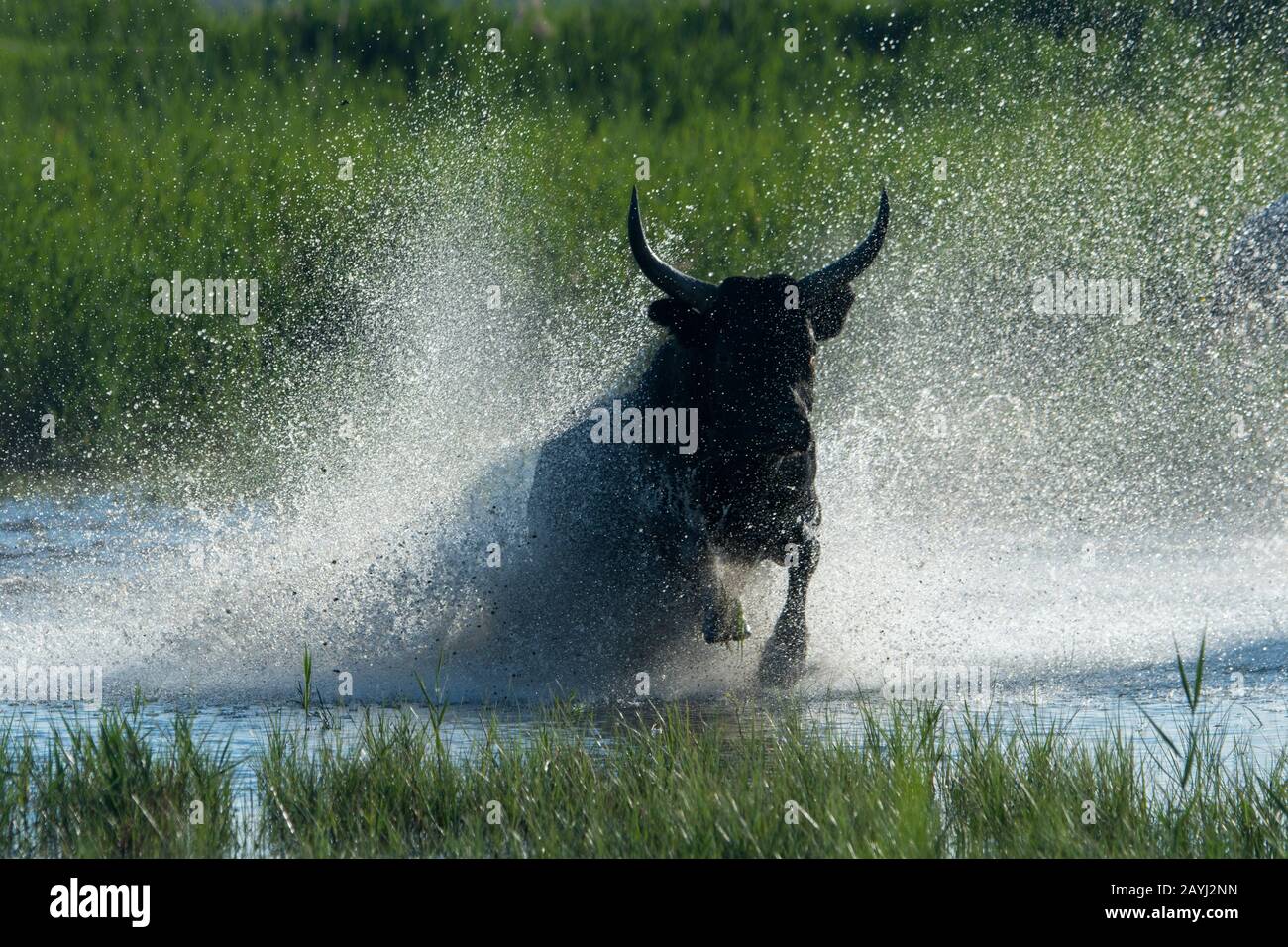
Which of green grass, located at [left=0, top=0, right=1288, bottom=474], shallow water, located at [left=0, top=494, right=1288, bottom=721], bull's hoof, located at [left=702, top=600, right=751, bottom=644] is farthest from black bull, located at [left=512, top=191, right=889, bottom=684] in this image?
green grass, located at [left=0, top=0, right=1288, bottom=474]

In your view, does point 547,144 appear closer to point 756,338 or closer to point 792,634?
point 756,338

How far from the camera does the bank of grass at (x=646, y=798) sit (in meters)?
5.55

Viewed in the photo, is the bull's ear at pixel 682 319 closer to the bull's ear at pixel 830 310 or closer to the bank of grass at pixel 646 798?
the bull's ear at pixel 830 310

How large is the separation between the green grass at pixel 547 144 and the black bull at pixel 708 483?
8778 millimetres

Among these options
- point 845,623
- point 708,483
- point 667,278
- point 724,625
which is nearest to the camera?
point 724,625

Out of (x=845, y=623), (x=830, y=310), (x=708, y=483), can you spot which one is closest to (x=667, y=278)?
(x=830, y=310)

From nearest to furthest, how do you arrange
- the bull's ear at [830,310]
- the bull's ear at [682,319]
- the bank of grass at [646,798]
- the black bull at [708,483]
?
1. the bank of grass at [646,798]
2. the black bull at [708,483]
3. the bull's ear at [682,319]
4. the bull's ear at [830,310]

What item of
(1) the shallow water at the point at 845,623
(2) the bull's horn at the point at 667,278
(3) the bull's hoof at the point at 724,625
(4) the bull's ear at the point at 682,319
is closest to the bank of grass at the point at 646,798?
(1) the shallow water at the point at 845,623

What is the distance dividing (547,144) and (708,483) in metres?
14.6

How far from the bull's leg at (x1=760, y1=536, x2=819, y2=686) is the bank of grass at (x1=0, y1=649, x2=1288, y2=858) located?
7.03 ft

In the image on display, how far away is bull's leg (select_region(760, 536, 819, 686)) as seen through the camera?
8.80m

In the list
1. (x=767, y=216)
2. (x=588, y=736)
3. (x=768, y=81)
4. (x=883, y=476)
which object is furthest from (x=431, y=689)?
(x=768, y=81)

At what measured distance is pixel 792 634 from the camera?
351 inches
